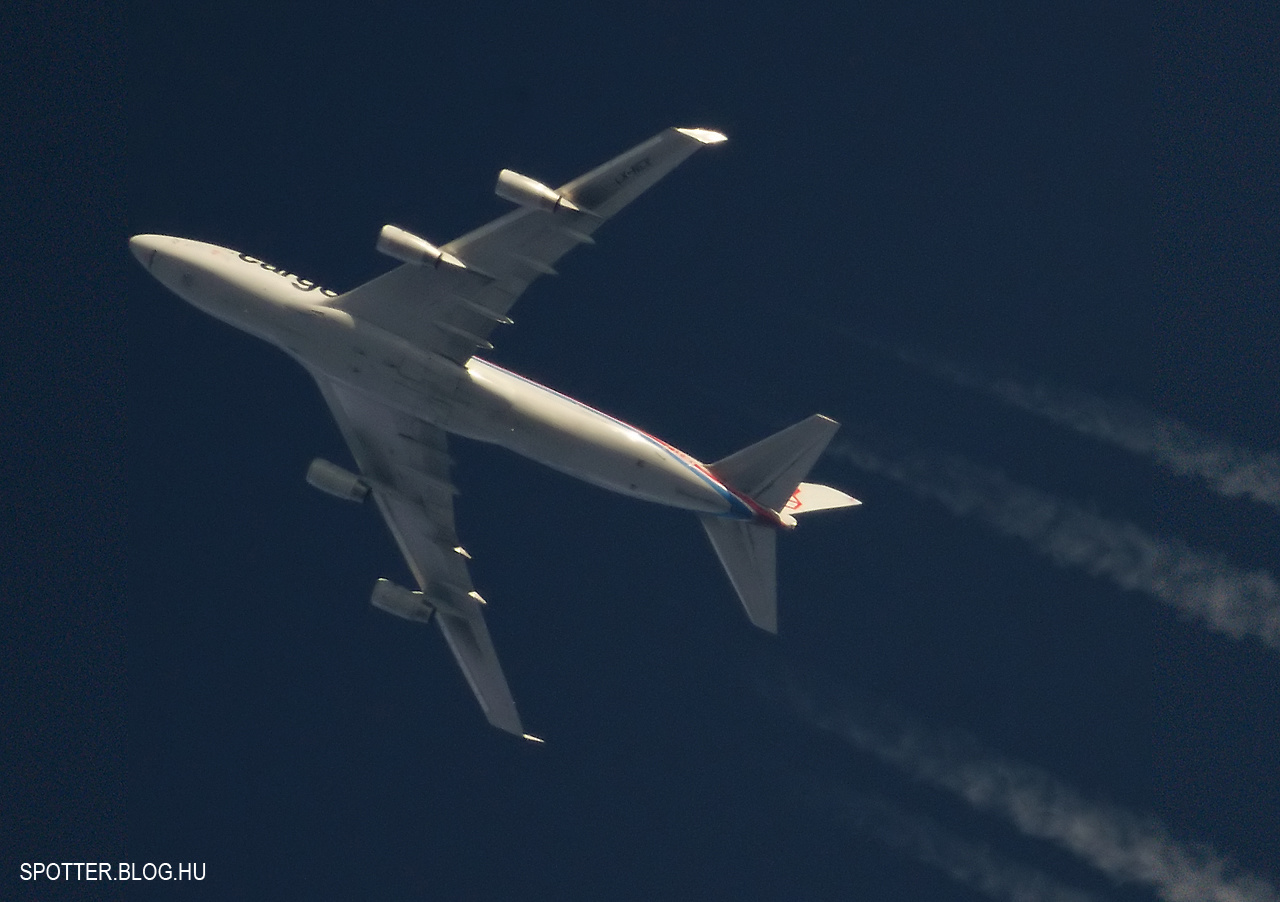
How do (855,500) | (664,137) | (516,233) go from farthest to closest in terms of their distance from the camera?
(855,500) → (516,233) → (664,137)

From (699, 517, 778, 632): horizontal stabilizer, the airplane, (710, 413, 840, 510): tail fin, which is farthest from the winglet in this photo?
(699, 517, 778, 632): horizontal stabilizer

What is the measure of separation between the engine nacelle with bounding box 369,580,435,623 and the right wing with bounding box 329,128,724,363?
406 inches

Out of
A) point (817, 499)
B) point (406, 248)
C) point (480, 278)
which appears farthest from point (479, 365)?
point (817, 499)

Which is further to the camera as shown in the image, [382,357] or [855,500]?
[855,500]

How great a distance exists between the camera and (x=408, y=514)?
219ft

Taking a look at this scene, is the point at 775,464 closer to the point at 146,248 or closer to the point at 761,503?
the point at 761,503

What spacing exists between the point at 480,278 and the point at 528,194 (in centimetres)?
499

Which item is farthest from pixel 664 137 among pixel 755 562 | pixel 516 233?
pixel 755 562

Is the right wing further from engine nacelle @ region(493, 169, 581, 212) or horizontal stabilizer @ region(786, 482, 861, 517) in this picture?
horizontal stabilizer @ region(786, 482, 861, 517)

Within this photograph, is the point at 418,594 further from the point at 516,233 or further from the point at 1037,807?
the point at 1037,807

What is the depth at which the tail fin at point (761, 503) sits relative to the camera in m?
61.2

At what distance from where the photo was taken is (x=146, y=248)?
63656mm

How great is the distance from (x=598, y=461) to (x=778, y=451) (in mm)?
6627

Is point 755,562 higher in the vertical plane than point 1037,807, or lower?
higher
